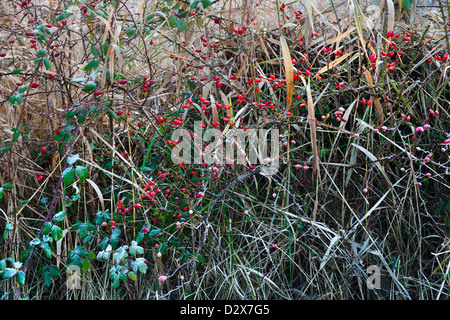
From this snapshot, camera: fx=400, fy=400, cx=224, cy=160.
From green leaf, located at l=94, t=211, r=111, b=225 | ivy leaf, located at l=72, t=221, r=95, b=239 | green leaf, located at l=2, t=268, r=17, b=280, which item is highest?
green leaf, located at l=94, t=211, r=111, b=225

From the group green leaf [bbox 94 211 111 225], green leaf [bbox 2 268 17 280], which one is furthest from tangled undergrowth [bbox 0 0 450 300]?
green leaf [bbox 2 268 17 280]

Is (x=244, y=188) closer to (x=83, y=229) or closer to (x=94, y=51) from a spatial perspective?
(x=83, y=229)

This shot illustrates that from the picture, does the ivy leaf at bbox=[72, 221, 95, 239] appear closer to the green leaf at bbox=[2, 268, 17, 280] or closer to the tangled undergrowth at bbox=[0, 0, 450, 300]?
the tangled undergrowth at bbox=[0, 0, 450, 300]

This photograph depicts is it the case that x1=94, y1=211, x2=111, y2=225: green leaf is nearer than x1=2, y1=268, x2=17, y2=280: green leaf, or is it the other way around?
x1=2, y1=268, x2=17, y2=280: green leaf

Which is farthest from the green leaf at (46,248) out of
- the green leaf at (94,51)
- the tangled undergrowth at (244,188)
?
the green leaf at (94,51)

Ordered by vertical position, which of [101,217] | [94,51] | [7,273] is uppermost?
[94,51]

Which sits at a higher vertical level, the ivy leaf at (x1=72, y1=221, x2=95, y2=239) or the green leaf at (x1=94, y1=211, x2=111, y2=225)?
the green leaf at (x1=94, y1=211, x2=111, y2=225)

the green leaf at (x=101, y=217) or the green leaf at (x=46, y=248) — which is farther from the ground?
the green leaf at (x=101, y=217)

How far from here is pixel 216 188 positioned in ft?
4.18

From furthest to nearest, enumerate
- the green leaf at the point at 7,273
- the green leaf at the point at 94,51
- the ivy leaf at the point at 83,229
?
the green leaf at the point at 94,51 < the ivy leaf at the point at 83,229 < the green leaf at the point at 7,273

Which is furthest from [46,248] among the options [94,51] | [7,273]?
[94,51]

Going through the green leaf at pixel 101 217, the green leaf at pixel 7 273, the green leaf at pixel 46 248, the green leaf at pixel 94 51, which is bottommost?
the green leaf at pixel 7 273

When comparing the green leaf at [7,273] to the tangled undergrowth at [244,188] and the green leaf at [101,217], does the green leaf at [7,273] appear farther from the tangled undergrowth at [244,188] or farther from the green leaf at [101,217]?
the green leaf at [101,217]

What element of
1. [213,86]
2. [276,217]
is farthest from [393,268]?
[213,86]
